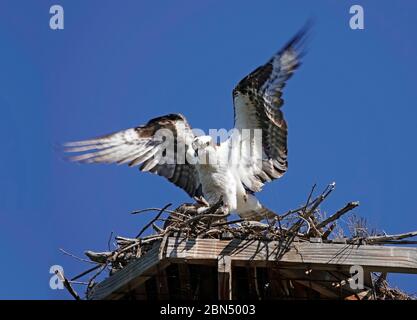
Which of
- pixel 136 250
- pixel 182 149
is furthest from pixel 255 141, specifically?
pixel 136 250

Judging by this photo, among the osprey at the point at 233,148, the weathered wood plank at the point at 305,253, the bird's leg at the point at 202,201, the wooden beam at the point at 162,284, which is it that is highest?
the osprey at the point at 233,148

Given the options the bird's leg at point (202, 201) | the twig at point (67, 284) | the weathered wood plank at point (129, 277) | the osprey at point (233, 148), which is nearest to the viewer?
the weathered wood plank at point (129, 277)

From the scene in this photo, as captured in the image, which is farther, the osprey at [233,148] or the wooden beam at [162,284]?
the osprey at [233,148]

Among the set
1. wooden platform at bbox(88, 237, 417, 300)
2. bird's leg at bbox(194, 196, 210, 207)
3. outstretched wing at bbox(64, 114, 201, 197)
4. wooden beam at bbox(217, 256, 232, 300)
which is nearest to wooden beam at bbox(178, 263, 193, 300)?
wooden platform at bbox(88, 237, 417, 300)

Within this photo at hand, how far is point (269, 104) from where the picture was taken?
937 centimetres

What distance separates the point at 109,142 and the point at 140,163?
36 cm

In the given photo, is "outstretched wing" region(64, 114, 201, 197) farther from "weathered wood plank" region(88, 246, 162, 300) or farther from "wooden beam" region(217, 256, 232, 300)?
"wooden beam" region(217, 256, 232, 300)

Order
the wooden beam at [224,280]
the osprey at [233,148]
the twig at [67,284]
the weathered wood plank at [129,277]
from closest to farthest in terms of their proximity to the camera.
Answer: the wooden beam at [224,280] → the weathered wood plank at [129,277] → the twig at [67,284] → the osprey at [233,148]

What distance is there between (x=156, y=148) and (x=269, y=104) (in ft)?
3.98

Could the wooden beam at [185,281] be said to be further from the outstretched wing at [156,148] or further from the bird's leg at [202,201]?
the outstretched wing at [156,148]

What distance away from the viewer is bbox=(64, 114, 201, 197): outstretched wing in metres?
9.48

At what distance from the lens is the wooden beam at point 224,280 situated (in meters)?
6.66

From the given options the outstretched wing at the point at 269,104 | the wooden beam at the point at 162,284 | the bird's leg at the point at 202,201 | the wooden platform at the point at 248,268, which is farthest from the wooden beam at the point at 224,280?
the outstretched wing at the point at 269,104
